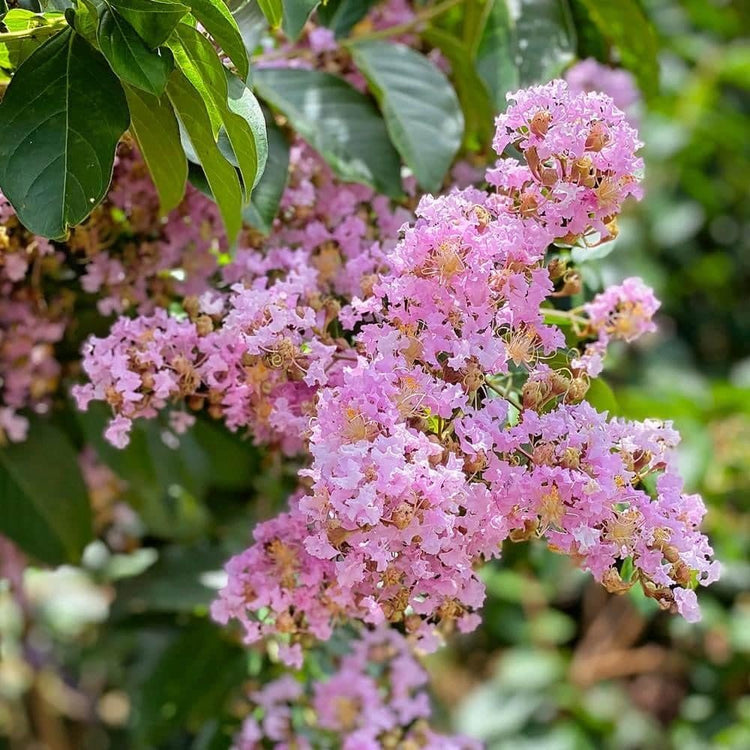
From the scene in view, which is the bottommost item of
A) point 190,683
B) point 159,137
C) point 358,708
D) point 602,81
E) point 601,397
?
point 190,683

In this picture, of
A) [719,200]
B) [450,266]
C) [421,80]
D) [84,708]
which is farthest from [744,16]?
[450,266]

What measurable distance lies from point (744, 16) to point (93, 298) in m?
2.07

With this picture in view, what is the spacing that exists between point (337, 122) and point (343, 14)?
0.56 ft

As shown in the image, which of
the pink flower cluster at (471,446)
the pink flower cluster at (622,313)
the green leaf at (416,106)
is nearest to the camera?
the pink flower cluster at (471,446)

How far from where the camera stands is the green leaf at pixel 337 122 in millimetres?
891

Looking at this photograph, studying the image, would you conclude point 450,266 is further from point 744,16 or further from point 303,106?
point 744,16

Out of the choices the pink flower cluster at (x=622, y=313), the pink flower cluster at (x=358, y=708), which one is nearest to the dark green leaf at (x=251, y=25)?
the pink flower cluster at (x=622, y=313)

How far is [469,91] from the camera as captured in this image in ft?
3.31

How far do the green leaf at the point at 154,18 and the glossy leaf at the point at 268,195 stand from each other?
231mm

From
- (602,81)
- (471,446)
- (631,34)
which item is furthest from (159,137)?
(602,81)

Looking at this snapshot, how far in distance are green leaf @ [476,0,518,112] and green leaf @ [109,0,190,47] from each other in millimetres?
390

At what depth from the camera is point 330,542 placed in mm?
567

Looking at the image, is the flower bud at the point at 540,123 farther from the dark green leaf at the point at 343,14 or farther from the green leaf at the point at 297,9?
the dark green leaf at the point at 343,14

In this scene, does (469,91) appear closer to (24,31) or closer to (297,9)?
(297,9)
